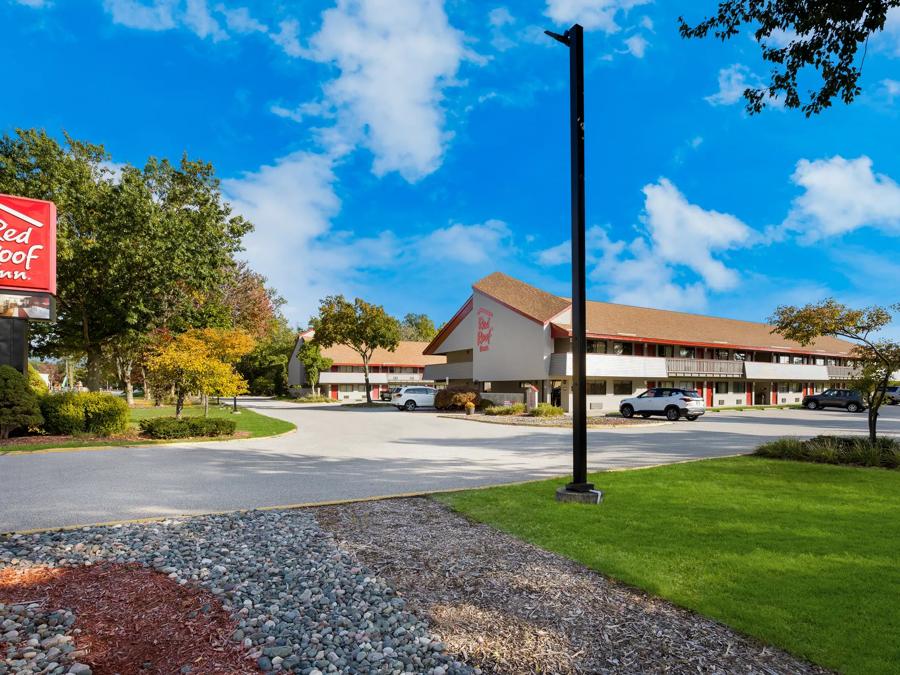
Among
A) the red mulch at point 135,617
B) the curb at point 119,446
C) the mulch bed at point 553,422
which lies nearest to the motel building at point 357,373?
the mulch bed at point 553,422

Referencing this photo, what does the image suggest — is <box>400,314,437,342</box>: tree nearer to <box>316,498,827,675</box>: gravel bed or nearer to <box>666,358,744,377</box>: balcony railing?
<box>666,358,744,377</box>: balcony railing

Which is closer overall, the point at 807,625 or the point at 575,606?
the point at 807,625

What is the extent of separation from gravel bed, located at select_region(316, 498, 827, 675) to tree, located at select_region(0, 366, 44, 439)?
48.4 ft

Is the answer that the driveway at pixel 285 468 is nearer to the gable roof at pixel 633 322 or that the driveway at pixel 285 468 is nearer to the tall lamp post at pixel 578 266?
the tall lamp post at pixel 578 266

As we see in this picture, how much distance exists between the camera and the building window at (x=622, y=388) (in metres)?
35.1

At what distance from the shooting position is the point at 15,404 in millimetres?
15102

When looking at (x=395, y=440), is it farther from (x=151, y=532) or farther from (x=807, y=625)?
(x=807, y=625)

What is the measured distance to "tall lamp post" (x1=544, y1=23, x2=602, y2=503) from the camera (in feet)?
24.7

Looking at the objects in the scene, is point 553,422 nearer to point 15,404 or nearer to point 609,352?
point 609,352

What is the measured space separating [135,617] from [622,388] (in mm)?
34802

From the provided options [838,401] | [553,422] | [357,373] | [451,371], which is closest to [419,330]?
[357,373]

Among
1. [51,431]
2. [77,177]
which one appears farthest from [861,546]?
[77,177]

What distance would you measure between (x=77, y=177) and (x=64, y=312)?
6.82 meters

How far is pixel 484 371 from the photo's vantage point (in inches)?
1517
